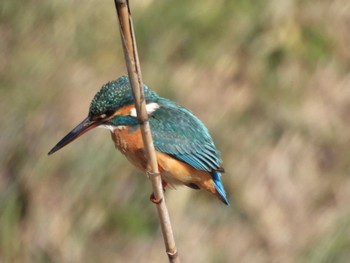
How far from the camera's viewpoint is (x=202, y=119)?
4316mm

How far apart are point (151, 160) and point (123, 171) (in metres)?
2.42

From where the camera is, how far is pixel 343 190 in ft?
14.3

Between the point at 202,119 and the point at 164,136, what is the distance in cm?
190

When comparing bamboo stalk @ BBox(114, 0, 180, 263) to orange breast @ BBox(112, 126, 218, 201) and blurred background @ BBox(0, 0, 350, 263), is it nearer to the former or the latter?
orange breast @ BBox(112, 126, 218, 201)

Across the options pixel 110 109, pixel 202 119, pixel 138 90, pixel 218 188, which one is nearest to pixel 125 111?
pixel 110 109

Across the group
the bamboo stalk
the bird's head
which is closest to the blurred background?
the bird's head

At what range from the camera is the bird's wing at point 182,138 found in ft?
7.88

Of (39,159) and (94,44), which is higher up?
(94,44)

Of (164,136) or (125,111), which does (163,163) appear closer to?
(164,136)

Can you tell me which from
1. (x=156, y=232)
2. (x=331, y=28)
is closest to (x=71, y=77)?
(x=156, y=232)

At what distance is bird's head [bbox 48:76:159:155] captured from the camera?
2.22 meters

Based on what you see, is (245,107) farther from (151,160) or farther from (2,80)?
(151,160)

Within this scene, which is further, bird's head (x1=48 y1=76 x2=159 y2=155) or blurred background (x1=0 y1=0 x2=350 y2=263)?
blurred background (x1=0 y1=0 x2=350 y2=263)

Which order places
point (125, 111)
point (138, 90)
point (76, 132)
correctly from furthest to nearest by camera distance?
point (125, 111), point (76, 132), point (138, 90)
